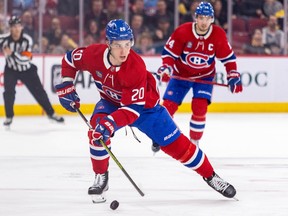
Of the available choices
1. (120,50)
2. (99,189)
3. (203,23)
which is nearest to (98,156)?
(99,189)

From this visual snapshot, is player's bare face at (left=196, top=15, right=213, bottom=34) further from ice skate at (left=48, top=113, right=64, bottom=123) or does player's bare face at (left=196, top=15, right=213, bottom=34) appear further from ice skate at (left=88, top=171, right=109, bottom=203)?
ice skate at (left=48, top=113, right=64, bottom=123)

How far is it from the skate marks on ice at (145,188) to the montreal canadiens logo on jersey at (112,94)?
1.81 feet

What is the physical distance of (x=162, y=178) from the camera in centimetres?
568

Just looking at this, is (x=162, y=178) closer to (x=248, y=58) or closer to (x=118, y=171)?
(x=118, y=171)

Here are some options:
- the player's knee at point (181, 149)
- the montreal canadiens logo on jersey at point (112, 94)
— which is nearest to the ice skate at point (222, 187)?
the player's knee at point (181, 149)

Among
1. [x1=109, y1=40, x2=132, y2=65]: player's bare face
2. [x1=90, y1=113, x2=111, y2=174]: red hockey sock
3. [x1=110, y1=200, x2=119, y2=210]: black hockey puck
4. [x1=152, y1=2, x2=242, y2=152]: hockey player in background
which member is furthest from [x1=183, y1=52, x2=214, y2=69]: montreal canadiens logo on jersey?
[x1=110, y1=200, x2=119, y2=210]: black hockey puck

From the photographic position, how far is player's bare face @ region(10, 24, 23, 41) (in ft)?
29.9

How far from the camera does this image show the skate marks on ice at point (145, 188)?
4562 mm

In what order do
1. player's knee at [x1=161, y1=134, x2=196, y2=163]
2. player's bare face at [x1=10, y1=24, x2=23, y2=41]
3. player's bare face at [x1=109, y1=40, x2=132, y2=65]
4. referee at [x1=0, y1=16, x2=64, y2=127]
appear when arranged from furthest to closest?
referee at [x1=0, y1=16, x2=64, y2=127]
player's bare face at [x1=10, y1=24, x2=23, y2=41]
player's knee at [x1=161, y1=134, x2=196, y2=163]
player's bare face at [x1=109, y1=40, x2=132, y2=65]

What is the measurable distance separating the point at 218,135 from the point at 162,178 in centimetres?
276

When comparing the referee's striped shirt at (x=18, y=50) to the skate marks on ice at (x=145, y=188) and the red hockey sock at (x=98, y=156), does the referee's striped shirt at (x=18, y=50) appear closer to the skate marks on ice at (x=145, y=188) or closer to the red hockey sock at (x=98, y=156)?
the skate marks on ice at (x=145, y=188)

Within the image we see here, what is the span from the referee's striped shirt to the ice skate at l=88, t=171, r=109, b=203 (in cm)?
466

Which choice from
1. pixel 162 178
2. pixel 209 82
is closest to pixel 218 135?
pixel 209 82

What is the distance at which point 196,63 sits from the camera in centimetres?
697
